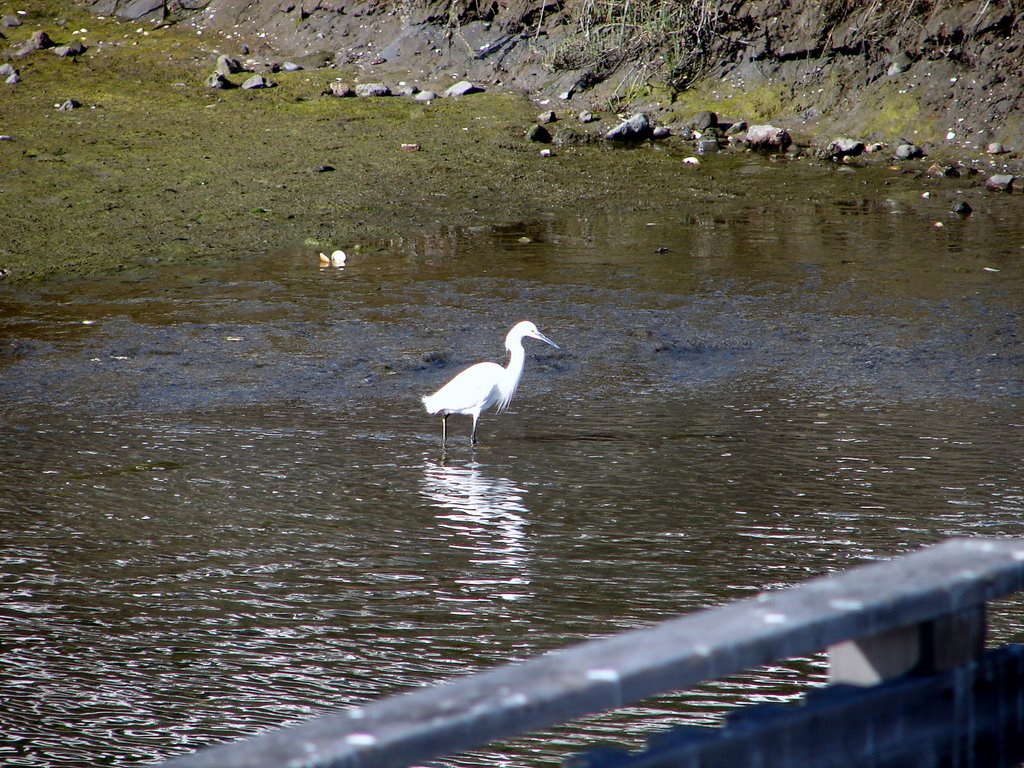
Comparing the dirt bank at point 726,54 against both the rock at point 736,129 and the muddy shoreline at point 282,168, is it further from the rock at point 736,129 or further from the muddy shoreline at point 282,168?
the muddy shoreline at point 282,168

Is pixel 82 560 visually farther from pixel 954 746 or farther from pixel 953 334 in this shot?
pixel 953 334

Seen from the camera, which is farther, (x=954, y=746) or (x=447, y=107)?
(x=447, y=107)

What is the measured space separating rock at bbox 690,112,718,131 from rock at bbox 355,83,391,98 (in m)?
3.62

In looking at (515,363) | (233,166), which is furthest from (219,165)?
(515,363)

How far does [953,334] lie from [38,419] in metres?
5.48

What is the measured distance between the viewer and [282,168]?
12.2 m

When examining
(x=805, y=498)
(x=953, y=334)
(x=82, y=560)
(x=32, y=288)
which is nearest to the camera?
(x=82, y=560)

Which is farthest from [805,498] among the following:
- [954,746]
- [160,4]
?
[160,4]

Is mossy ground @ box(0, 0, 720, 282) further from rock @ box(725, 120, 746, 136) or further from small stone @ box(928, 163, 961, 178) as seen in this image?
small stone @ box(928, 163, 961, 178)

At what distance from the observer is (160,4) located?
17.2m

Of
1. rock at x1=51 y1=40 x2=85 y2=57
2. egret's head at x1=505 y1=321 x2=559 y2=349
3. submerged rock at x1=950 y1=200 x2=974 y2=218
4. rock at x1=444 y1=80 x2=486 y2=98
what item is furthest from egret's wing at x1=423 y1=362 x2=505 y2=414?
rock at x1=51 y1=40 x2=85 y2=57

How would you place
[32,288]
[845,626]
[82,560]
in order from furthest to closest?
1. [32,288]
2. [82,560]
3. [845,626]

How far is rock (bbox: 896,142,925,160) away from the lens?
497 inches

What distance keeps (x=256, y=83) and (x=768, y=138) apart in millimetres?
6051
